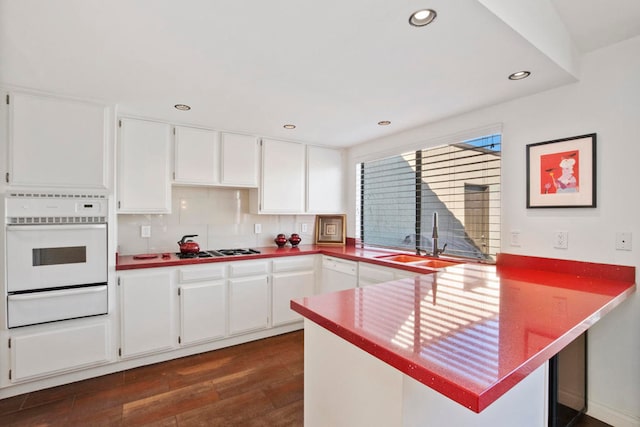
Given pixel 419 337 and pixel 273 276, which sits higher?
pixel 419 337

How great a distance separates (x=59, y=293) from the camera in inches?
86.0

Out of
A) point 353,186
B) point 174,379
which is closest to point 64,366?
point 174,379

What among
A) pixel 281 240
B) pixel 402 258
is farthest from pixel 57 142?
pixel 402 258

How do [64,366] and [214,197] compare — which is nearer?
[64,366]

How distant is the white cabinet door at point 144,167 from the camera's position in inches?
103

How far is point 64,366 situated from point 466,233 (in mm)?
3366

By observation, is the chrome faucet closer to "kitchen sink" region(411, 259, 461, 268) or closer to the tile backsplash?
"kitchen sink" region(411, 259, 461, 268)

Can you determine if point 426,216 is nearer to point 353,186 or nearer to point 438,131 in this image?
point 438,131

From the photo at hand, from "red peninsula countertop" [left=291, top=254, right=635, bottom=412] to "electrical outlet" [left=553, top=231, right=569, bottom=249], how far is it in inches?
6.0

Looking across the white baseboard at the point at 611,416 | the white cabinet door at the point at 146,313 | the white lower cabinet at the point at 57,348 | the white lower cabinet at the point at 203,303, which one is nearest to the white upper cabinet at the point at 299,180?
the white lower cabinet at the point at 203,303

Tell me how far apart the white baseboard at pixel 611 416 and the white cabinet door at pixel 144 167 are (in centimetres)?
349

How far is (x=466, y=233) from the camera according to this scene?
272cm

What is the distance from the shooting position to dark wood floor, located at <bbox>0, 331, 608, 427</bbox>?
1894 mm

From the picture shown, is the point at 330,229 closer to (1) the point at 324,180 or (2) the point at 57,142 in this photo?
(1) the point at 324,180
